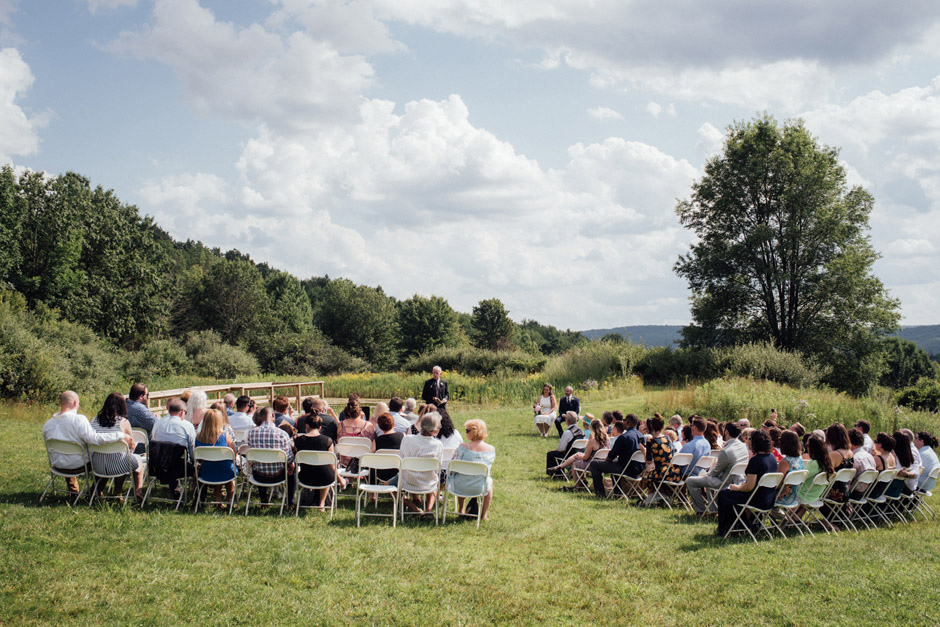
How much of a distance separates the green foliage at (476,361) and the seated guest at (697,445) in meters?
29.2

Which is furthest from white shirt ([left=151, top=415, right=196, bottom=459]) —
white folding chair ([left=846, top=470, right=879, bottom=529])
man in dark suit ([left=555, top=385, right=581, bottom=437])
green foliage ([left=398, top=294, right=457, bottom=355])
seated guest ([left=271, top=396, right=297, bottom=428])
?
green foliage ([left=398, top=294, right=457, bottom=355])

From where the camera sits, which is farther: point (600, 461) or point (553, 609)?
point (600, 461)

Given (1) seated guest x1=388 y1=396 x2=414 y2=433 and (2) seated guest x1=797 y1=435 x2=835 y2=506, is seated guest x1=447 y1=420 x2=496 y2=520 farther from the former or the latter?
(2) seated guest x1=797 y1=435 x2=835 y2=506

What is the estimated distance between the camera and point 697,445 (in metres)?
9.12

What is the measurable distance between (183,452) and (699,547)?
637cm

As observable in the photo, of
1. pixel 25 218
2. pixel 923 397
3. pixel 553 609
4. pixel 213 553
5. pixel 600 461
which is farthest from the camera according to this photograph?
pixel 25 218

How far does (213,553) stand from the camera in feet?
18.9

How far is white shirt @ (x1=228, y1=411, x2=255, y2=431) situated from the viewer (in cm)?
922

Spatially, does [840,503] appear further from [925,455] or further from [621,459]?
[621,459]

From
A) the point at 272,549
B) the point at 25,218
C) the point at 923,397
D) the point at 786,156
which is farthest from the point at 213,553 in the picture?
the point at 25,218

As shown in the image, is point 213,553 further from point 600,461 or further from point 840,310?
point 840,310

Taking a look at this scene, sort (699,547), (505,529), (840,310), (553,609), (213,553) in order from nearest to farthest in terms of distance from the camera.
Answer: (553,609) < (213,553) < (699,547) < (505,529) < (840,310)

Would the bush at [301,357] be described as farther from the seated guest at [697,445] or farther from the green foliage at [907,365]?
the green foliage at [907,365]

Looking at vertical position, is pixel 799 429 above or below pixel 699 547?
above
